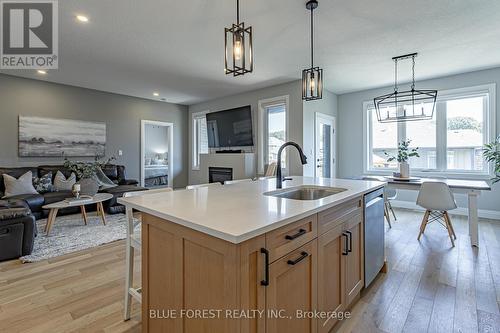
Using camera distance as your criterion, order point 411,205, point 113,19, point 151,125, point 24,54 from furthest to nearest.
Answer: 1. point 151,125
2. point 411,205
3. point 24,54
4. point 113,19

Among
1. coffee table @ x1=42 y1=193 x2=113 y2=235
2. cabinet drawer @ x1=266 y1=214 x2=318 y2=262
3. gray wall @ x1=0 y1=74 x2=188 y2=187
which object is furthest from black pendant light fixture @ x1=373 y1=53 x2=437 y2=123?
gray wall @ x1=0 y1=74 x2=188 y2=187

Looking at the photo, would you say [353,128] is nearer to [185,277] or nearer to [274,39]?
[274,39]

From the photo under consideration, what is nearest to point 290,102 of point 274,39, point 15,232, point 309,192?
point 274,39

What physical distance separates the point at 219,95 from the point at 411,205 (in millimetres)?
5080

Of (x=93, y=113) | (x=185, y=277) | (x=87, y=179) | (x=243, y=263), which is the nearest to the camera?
(x=243, y=263)

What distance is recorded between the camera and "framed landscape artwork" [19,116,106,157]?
16.2 ft

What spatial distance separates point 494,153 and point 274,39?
4.00 metres

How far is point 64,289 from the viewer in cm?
216

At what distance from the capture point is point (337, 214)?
159cm

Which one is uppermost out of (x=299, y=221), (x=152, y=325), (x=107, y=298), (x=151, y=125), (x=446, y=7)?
(x=446, y=7)

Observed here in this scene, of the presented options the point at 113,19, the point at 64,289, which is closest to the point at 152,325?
the point at 64,289

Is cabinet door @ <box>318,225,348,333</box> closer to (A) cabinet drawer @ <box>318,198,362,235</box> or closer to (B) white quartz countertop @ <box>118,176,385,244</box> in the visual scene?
(A) cabinet drawer @ <box>318,198,362,235</box>

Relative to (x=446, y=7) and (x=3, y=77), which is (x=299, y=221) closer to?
(x=446, y=7)

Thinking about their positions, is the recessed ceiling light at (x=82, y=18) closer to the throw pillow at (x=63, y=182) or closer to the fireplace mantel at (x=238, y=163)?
the throw pillow at (x=63, y=182)
